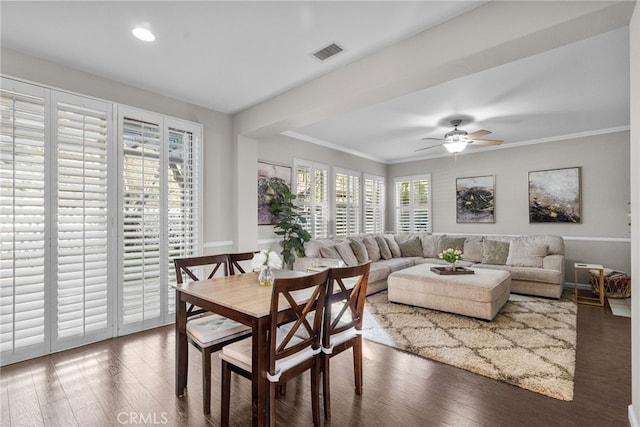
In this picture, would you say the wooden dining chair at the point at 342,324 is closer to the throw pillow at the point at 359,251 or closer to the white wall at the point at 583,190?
the throw pillow at the point at 359,251

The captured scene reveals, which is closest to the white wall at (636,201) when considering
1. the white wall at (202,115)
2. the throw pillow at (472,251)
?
the white wall at (202,115)

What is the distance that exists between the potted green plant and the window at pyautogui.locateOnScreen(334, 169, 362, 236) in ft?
5.18

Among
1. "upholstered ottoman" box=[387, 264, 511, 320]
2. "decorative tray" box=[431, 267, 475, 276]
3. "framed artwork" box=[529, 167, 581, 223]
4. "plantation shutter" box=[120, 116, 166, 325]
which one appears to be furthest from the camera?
"framed artwork" box=[529, 167, 581, 223]

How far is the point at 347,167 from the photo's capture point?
22.3 feet

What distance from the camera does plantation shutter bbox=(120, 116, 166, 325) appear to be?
343cm

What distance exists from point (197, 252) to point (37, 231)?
5.25ft

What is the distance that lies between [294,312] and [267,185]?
3.49 meters

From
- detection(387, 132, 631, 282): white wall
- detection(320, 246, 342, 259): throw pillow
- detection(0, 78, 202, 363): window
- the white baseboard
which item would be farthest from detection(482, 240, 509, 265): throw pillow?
detection(0, 78, 202, 363): window

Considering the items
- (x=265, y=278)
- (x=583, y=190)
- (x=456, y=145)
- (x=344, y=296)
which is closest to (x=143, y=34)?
(x=265, y=278)

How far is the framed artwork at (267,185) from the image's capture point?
16.4 ft

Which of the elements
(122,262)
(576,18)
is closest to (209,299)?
(122,262)

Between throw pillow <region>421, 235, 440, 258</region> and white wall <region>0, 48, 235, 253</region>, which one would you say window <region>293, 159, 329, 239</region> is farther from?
throw pillow <region>421, 235, 440, 258</region>

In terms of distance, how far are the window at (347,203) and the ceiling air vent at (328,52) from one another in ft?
11.8

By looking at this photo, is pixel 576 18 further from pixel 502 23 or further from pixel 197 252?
pixel 197 252
